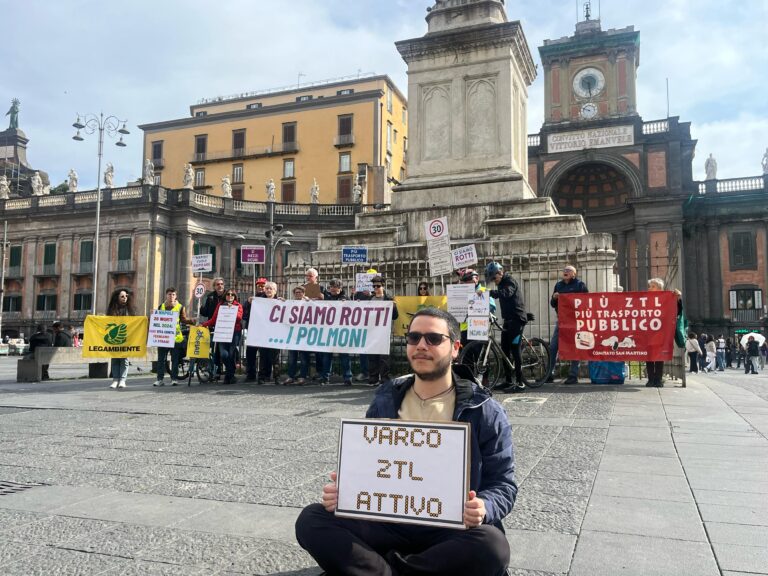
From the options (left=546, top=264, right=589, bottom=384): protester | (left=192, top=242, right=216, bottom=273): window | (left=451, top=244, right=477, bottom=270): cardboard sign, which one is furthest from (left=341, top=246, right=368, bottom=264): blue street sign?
(left=192, top=242, right=216, bottom=273): window

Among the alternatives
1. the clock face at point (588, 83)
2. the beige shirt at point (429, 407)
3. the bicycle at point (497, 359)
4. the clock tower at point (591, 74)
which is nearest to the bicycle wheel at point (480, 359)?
the bicycle at point (497, 359)

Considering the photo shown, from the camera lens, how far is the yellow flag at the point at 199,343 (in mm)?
12203

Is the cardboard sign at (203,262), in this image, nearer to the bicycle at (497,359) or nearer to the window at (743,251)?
the bicycle at (497,359)

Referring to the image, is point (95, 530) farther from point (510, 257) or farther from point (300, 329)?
point (510, 257)

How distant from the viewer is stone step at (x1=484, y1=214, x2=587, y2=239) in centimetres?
1277

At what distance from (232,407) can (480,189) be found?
821cm

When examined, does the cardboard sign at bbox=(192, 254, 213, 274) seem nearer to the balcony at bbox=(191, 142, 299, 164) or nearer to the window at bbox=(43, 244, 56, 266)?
the window at bbox=(43, 244, 56, 266)

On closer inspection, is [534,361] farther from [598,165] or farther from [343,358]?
[598,165]

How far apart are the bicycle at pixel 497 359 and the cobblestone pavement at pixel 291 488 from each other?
139 cm

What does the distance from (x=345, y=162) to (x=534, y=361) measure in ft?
148

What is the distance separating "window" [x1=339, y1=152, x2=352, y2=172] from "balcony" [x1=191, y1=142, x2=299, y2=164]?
14.7 ft

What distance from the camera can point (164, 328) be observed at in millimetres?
11938

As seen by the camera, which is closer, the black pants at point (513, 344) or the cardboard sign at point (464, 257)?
the black pants at point (513, 344)

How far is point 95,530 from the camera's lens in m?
3.36
